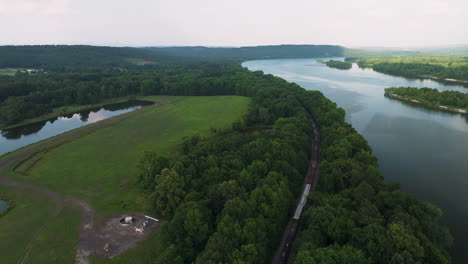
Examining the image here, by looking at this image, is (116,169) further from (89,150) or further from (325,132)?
(325,132)

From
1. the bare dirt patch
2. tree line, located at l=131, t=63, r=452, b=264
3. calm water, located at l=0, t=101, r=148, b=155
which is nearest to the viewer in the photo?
tree line, located at l=131, t=63, r=452, b=264

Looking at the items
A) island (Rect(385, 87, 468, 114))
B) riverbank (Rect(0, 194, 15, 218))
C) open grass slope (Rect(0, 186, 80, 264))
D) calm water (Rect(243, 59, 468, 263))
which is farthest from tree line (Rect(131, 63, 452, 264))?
island (Rect(385, 87, 468, 114))

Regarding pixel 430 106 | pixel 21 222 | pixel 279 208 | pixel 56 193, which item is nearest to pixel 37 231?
pixel 21 222

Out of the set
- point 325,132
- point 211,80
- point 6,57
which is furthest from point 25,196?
point 6,57

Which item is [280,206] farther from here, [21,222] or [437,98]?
[437,98]

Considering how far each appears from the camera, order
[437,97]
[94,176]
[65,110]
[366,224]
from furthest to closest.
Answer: [65,110]
[437,97]
[94,176]
[366,224]

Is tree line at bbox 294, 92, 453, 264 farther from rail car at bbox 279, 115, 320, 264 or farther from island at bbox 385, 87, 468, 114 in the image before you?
island at bbox 385, 87, 468, 114
